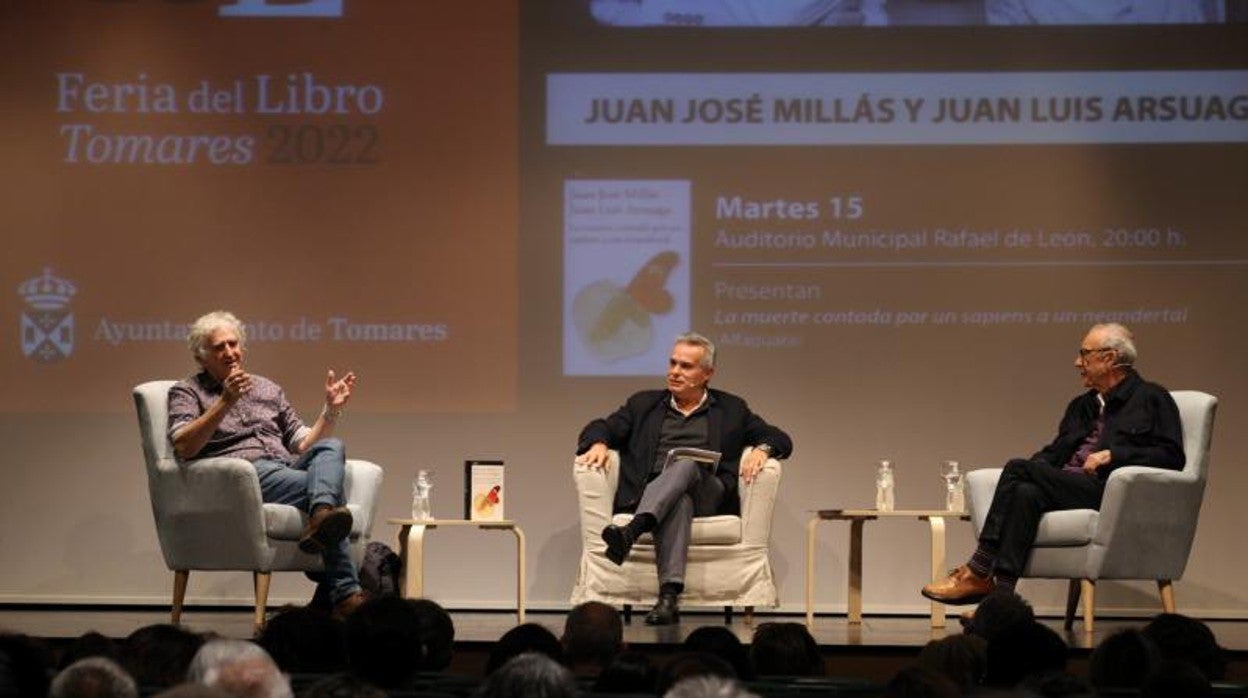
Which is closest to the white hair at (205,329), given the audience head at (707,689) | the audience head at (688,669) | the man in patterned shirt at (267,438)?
the man in patterned shirt at (267,438)

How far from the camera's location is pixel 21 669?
2.63 m

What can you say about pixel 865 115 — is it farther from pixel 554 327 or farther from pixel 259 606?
pixel 259 606

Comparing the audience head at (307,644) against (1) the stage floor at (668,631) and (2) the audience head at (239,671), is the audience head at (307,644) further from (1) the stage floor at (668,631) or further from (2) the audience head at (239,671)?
(1) the stage floor at (668,631)

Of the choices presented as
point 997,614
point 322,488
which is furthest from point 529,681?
point 322,488

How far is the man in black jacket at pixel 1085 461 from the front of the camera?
227 inches

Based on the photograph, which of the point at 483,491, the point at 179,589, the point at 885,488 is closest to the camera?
the point at 179,589

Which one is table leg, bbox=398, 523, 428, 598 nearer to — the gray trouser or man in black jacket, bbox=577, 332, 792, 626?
man in black jacket, bbox=577, 332, 792, 626

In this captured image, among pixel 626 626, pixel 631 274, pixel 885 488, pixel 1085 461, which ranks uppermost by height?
pixel 631 274

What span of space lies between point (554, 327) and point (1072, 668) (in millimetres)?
2691

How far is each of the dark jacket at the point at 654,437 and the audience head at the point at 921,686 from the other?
139 inches

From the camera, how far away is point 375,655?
2990 mm

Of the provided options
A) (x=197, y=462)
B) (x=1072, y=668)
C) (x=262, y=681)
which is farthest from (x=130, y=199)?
(x=262, y=681)

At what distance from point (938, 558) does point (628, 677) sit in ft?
10.9

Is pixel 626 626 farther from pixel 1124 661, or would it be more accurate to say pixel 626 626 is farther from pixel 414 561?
pixel 1124 661
